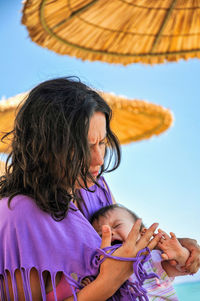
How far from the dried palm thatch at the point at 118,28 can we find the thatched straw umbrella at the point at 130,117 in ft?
2.64

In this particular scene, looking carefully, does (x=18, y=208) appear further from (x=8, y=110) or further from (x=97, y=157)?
(x=8, y=110)

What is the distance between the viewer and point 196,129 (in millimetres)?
14055

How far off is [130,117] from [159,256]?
333 cm

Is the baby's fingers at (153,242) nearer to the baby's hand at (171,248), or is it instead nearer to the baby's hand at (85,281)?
the baby's hand at (171,248)

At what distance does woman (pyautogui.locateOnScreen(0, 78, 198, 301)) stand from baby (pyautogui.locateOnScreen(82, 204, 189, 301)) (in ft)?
0.36

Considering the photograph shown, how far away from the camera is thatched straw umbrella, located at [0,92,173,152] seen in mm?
4480

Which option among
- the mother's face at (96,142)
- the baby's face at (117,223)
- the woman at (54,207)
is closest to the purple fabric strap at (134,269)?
the woman at (54,207)

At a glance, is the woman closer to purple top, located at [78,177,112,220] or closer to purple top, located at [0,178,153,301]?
purple top, located at [0,178,153,301]

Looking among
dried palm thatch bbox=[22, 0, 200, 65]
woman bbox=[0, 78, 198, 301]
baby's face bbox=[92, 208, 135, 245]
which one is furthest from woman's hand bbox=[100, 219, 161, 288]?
dried palm thatch bbox=[22, 0, 200, 65]

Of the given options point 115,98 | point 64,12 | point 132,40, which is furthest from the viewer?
point 115,98

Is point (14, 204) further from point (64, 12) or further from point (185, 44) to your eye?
point (185, 44)

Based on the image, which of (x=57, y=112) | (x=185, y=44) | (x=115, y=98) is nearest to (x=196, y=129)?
(x=115, y=98)

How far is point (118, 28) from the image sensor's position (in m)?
3.42

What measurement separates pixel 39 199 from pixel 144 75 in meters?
13.3
